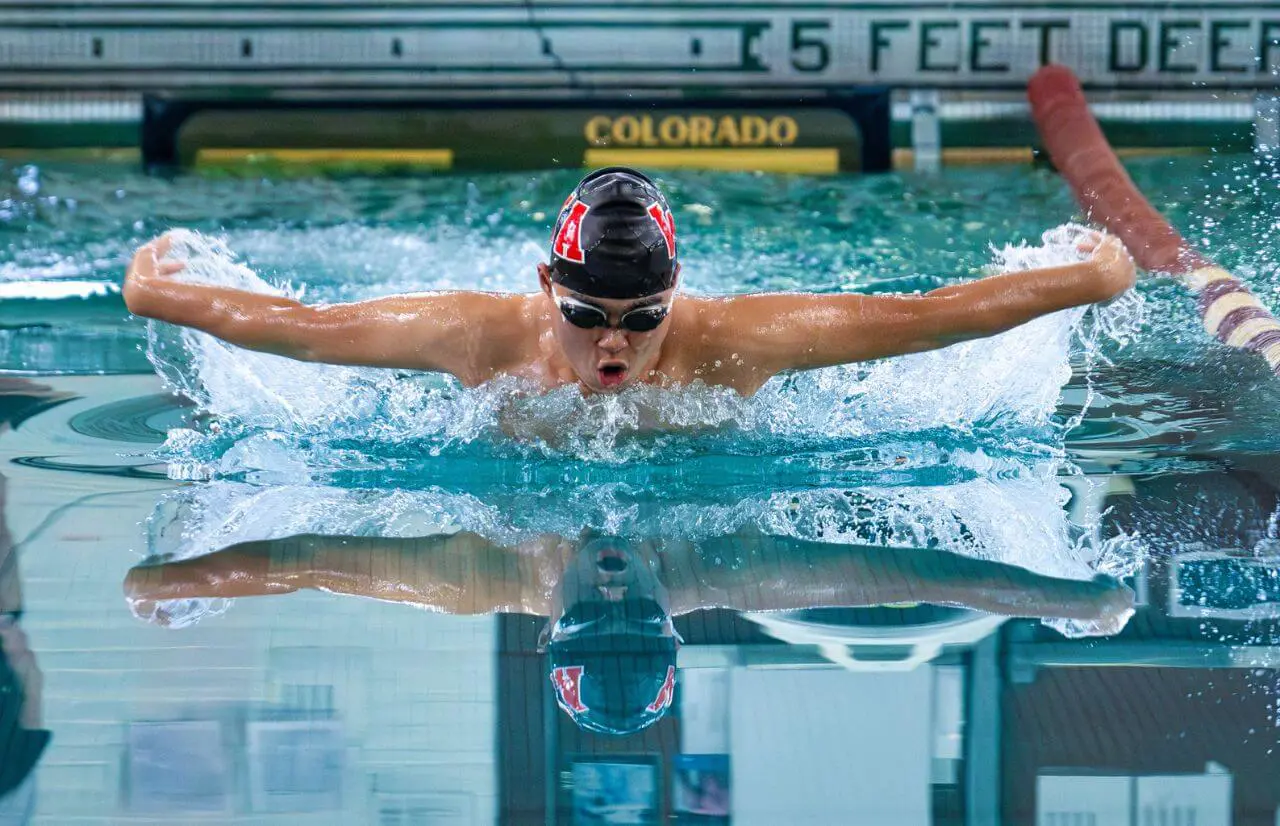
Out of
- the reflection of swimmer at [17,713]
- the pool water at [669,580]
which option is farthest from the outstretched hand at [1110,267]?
the reflection of swimmer at [17,713]

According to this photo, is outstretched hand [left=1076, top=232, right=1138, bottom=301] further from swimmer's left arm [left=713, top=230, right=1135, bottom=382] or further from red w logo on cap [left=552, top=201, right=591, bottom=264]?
red w logo on cap [left=552, top=201, right=591, bottom=264]

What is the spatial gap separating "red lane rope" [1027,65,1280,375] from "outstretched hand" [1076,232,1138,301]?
895 millimetres

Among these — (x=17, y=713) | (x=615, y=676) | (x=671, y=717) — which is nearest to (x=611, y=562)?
(x=615, y=676)

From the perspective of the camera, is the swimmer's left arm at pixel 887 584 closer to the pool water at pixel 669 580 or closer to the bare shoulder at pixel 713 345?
the pool water at pixel 669 580

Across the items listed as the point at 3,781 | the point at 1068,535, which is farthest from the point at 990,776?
the point at 3,781

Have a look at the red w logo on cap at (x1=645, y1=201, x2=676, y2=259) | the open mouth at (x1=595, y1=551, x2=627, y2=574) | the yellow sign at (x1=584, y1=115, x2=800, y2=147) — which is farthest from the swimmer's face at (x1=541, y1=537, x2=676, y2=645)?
the yellow sign at (x1=584, y1=115, x2=800, y2=147)

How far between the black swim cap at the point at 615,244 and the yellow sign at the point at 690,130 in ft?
12.1

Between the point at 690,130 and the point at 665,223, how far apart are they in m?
3.78

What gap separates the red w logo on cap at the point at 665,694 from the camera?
1.89 m

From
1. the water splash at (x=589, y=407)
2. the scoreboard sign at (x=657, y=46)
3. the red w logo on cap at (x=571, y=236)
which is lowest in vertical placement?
the water splash at (x=589, y=407)

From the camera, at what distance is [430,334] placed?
2877 mm

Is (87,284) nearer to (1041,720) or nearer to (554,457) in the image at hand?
(554,457)

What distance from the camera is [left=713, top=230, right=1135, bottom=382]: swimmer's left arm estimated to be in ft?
9.21

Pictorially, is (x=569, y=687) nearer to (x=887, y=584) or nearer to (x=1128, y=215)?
(x=887, y=584)
